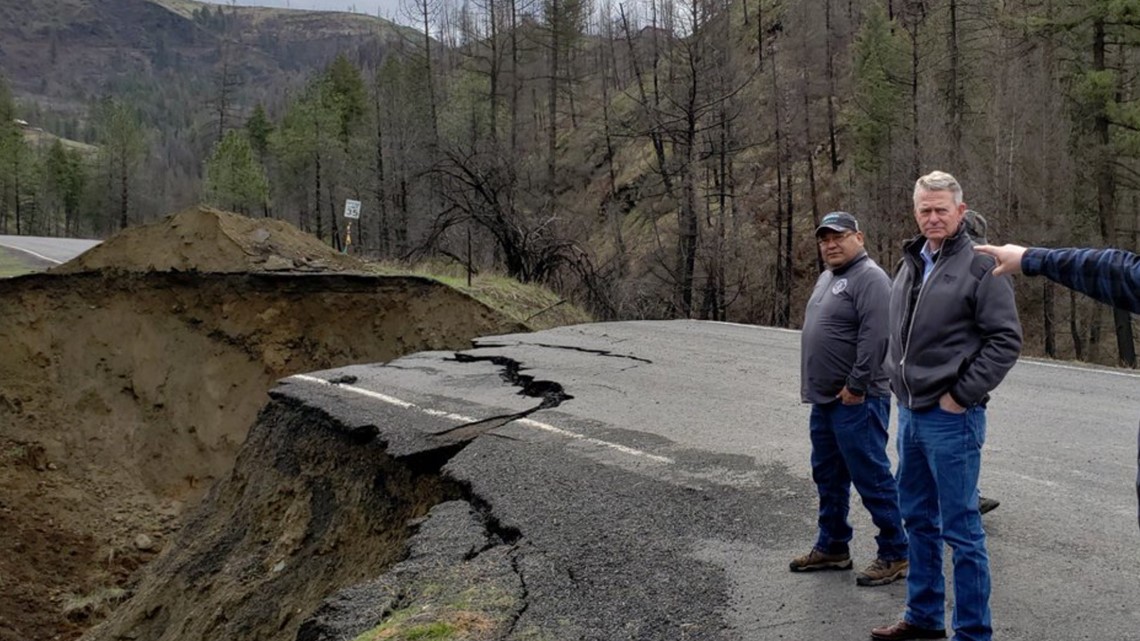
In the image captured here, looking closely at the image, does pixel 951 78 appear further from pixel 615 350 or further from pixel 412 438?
pixel 412 438

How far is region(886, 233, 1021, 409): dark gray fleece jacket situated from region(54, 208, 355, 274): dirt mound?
12.3 m

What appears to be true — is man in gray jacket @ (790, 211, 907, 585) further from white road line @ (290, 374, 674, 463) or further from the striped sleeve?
white road line @ (290, 374, 674, 463)

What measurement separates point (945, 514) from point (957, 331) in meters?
0.72

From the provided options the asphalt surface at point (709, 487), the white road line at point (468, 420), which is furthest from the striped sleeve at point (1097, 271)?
the white road line at point (468, 420)

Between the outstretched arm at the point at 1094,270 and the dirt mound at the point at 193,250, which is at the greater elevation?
the dirt mound at the point at 193,250

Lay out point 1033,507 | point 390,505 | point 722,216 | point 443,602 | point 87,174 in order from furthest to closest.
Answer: point 87,174
point 722,216
point 390,505
point 1033,507
point 443,602

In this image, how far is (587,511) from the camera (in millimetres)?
5344

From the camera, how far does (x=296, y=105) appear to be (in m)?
49.7

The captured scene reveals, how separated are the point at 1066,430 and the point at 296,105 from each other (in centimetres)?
4870

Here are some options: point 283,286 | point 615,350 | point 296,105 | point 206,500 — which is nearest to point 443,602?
point 206,500

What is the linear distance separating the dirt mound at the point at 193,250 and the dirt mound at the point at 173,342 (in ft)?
0.08

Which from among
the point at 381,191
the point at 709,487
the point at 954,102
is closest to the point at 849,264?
the point at 709,487

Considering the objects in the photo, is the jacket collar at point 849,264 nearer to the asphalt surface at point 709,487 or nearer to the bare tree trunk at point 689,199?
the asphalt surface at point 709,487

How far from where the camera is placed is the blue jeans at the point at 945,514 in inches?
132
